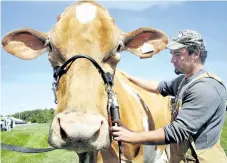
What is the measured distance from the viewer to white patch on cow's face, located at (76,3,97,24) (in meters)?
5.20

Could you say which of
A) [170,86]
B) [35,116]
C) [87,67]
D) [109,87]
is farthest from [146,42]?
[35,116]

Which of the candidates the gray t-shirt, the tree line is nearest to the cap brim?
the gray t-shirt

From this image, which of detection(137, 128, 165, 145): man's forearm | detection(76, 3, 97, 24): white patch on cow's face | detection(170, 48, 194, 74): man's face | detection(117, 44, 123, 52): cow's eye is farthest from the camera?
detection(170, 48, 194, 74): man's face

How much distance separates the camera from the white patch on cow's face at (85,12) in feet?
17.1

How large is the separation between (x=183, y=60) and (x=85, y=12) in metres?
1.53

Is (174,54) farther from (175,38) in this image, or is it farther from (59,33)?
(59,33)

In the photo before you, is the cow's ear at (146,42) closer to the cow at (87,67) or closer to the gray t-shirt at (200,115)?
the cow at (87,67)

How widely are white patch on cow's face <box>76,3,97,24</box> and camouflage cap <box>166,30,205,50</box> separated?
1186 mm

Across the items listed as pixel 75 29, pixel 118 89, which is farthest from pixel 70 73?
pixel 118 89

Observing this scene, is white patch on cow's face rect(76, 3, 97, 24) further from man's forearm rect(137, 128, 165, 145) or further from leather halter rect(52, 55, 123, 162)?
man's forearm rect(137, 128, 165, 145)

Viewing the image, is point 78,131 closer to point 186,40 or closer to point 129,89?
point 186,40

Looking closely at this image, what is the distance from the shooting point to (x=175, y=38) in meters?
5.60

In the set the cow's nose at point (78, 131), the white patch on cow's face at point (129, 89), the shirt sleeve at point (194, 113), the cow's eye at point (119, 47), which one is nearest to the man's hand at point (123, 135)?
the shirt sleeve at point (194, 113)

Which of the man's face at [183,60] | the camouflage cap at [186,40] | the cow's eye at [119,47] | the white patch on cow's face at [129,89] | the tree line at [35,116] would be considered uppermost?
the camouflage cap at [186,40]
